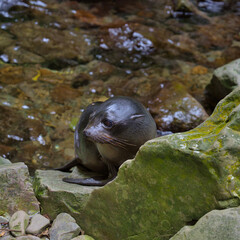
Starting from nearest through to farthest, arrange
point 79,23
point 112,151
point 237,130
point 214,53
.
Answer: point 237,130 < point 112,151 < point 214,53 < point 79,23

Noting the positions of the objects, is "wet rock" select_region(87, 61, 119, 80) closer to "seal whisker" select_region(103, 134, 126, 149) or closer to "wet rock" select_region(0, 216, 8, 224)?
"seal whisker" select_region(103, 134, 126, 149)

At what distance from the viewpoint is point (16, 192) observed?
117 inches

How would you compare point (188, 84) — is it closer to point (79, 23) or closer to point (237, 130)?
point (79, 23)

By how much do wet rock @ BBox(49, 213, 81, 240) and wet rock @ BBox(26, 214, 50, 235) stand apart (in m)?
0.06

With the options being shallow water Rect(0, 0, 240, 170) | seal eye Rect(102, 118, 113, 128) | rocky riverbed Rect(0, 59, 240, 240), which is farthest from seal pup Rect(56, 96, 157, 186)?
shallow water Rect(0, 0, 240, 170)

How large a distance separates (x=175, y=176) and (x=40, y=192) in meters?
1.37

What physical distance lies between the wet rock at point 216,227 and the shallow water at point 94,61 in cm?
316

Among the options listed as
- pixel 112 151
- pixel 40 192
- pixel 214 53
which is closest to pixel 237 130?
pixel 112 151

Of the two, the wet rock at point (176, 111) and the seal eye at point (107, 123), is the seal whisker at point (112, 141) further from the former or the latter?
the wet rock at point (176, 111)

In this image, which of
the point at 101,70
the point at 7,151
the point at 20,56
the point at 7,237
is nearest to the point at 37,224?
the point at 7,237

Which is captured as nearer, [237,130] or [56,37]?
[237,130]

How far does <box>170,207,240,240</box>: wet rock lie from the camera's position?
6.08 ft

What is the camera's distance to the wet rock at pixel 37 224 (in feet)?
8.86

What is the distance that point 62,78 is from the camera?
22.3ft
